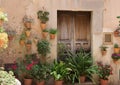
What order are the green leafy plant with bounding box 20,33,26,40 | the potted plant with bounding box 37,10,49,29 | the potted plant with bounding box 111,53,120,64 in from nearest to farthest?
the green leafy plant with bounding box 20,33,26,40 < the potted plant with bounding box 37,10,49,29 < the potted plant with bounding box 111,53,120,64

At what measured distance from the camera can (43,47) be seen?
34.2ft

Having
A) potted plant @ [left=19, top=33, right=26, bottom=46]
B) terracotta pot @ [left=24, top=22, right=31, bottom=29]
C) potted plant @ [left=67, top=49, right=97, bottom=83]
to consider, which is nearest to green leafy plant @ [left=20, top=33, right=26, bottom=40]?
potted plant @ [left=19, top=33, right=26, bottom=46]

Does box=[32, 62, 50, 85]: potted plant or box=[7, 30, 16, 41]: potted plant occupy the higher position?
box=[7, 30, 16, 41]: potted plant

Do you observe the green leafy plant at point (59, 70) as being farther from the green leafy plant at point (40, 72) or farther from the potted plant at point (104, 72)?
the potted plant at point (104, 72)

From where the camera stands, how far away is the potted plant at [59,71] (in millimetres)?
10352

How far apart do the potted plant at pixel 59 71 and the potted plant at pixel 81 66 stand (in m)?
0.30

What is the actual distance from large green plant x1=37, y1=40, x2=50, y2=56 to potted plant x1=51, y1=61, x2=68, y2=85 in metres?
0.53

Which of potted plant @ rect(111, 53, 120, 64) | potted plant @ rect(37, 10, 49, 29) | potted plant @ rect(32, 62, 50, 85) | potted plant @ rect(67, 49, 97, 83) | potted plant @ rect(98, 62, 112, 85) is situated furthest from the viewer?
potted plant @ rect(111, 53, 120, 64)

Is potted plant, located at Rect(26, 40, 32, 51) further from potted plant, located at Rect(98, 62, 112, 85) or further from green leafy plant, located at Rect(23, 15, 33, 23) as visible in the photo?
→ potted plant, located at Rect(98, 62, 112, 85)

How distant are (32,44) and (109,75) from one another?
2.83m

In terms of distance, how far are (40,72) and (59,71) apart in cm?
71

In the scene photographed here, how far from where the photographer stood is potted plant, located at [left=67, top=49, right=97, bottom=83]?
10797 millimetres

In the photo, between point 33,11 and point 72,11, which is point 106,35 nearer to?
point 72,11

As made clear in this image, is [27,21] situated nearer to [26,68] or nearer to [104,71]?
[26,68]
